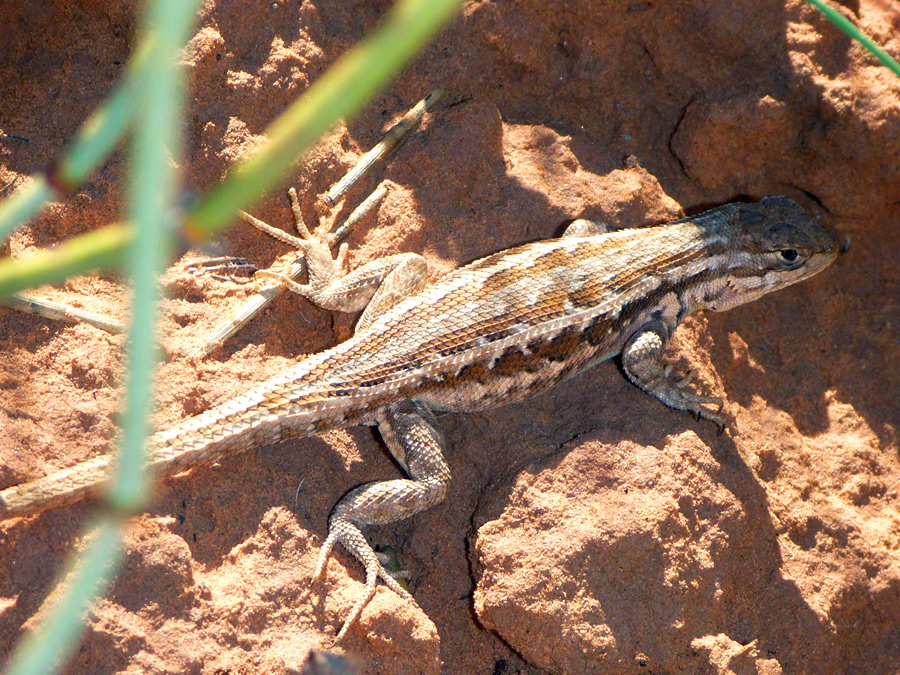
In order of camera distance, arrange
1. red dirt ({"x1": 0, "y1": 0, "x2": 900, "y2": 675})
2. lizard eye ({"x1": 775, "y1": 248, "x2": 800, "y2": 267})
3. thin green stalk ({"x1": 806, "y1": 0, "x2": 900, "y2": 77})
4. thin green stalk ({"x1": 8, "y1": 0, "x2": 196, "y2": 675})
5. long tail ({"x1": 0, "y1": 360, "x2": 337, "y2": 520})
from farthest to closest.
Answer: lizard eye ({"x1": 775, "y1": 248, "x2": 800, "y2": 267}), red dirt ({"x1": 0, "y1": 0, "x2": 900, "y2": 675}), long tail ({"x1": 0, "y1": 360, "x2": 337, "y2": 520}), thin green stalk ({"x1": 806, "y1": 0, "x2": 900, "y2": 77}), thin green stalk ({"x1": 8, "y1": 0, "x2": 196, "y2": 675})

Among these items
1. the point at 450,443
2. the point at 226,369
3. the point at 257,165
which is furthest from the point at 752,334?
the point at 257,165

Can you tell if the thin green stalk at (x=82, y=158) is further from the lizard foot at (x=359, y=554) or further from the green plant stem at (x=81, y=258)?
the lizard foot at (x=359, y=554)

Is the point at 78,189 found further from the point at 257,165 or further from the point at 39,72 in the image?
the point at 257,165

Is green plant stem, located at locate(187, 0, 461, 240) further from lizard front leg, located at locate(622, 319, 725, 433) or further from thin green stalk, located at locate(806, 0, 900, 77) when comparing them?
lizard front leg, located at locate(622, 319, 725, 433)

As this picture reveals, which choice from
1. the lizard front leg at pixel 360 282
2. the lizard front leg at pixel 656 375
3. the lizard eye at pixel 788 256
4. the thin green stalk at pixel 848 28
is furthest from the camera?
the lizard eye at pixel 788 256

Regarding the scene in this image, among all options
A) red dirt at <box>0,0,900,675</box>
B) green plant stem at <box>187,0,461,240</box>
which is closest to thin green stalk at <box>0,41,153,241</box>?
green plant stem at <box>187,0,461,240</box>

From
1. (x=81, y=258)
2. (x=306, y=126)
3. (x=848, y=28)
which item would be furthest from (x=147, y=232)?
(x=848, y=28)

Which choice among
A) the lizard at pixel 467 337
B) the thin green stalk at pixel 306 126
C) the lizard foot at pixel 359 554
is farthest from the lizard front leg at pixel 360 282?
the thin green stalk at pixel 306 126
